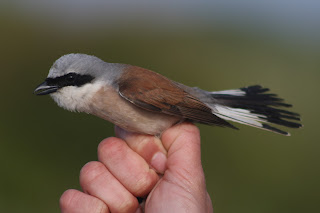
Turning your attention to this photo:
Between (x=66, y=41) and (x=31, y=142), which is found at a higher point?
(x=66, y=41)

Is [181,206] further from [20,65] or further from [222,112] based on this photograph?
[20,65]

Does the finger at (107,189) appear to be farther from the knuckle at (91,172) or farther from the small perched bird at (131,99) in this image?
the small perched bird at (131,99)

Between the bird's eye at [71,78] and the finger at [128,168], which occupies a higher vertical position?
the bird's eye at [71,78]

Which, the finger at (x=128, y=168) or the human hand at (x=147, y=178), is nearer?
the human hand at (x=147, y=178)

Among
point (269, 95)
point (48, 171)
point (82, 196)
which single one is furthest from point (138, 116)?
point (48, 171)

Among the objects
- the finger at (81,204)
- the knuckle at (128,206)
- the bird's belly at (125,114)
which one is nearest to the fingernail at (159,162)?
the bird's belly at (125,114)

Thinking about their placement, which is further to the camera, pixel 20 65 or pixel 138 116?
pixel 20 65

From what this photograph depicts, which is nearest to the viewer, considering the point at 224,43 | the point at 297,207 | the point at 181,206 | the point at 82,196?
the point at 181,206
